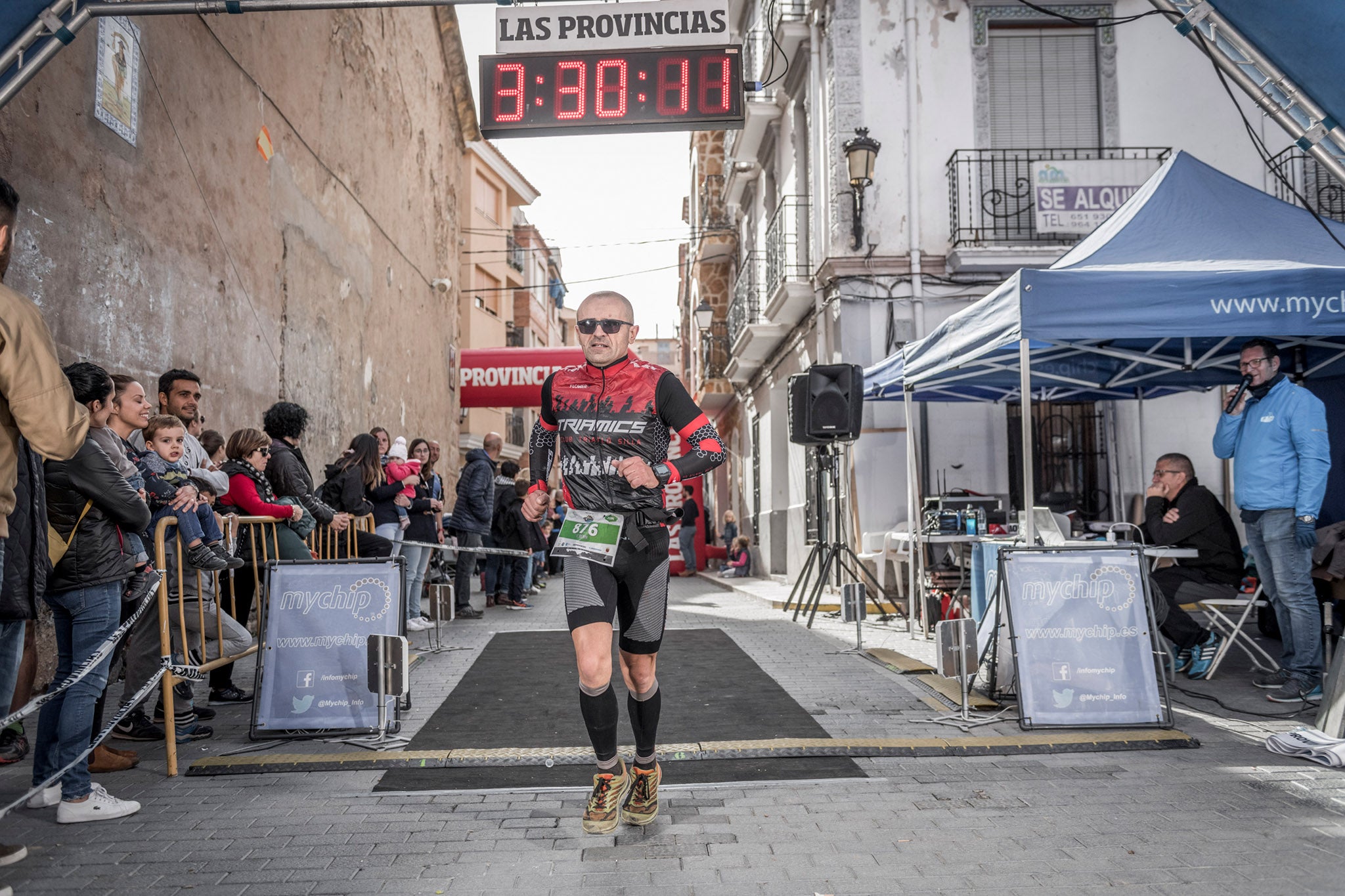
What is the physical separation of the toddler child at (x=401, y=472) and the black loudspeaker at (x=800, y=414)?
3.83 metres

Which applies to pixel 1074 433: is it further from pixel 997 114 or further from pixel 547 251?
pixel 547 251

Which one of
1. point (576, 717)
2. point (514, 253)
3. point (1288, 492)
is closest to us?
point (576, 717)

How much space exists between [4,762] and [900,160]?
12.5 metres

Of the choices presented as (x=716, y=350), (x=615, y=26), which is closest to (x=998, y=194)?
(x=615, y=26)

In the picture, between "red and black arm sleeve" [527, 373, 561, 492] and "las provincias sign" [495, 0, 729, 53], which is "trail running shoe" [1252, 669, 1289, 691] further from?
"las provincias sign" [495, 0, 729, 53]

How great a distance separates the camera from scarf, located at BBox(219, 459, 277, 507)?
6.84 m

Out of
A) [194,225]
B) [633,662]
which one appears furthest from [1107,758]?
[194,225]

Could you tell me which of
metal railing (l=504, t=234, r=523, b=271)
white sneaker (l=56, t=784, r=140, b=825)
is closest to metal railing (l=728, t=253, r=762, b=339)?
white sneaker (l=56, t=784, r=140, b=825)

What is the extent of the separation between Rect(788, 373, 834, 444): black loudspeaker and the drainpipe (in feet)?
12.2

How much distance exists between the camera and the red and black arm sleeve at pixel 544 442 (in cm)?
431

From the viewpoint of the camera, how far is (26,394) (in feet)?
10.7

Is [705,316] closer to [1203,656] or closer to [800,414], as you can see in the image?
[800,414]

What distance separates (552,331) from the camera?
199 feet

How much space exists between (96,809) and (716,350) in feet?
76.0
